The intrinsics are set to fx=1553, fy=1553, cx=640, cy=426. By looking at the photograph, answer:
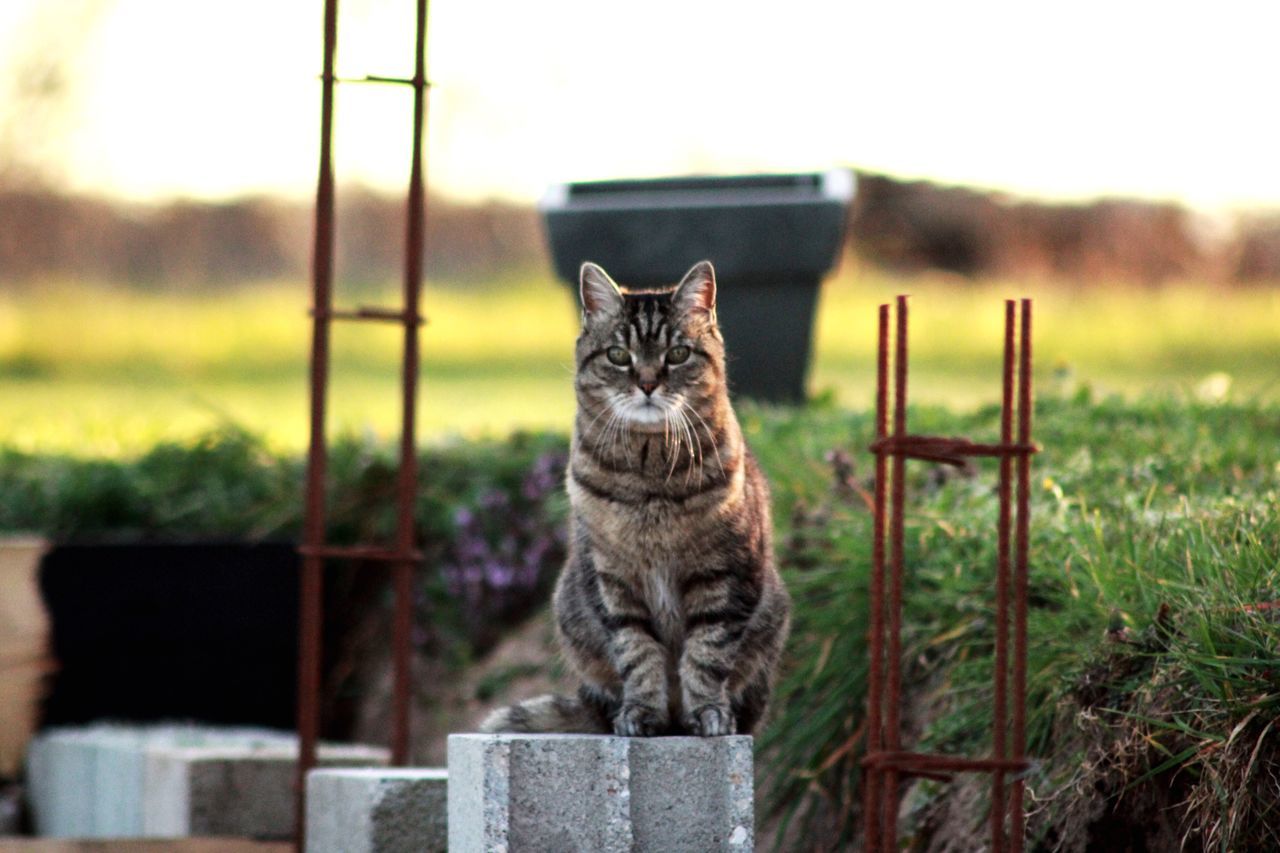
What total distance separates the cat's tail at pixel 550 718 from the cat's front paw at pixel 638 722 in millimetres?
247

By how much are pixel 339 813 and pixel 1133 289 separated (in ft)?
28.6

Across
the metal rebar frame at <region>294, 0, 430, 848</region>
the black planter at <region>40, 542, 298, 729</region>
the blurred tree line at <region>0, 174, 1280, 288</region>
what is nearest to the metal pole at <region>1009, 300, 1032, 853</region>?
the metal rebar frame at <region>294, 0, 430, 848</region>

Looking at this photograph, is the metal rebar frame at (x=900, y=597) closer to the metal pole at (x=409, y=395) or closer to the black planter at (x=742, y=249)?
the metal pole at (x=409, y=395)

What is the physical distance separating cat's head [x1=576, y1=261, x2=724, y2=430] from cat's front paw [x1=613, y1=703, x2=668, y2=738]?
0.48 meters

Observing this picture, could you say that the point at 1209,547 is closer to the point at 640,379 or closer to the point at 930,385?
the point at 640,379

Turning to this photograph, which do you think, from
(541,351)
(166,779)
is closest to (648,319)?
(166,779)

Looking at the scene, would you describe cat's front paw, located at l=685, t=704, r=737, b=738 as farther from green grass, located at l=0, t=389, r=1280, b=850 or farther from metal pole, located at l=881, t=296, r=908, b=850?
green grass, located at l=0, t=389, r=1280, b=850

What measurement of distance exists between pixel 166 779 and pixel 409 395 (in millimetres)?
1175

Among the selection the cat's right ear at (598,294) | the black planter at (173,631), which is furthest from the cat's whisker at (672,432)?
the black planter at (173,631)

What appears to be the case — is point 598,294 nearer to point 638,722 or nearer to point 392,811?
point 638,722

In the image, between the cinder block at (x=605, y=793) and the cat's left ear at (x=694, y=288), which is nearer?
the cinder block at (x=605, y=793)

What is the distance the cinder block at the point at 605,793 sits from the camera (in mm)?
2439

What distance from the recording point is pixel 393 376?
380 inches

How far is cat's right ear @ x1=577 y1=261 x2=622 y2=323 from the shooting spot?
2.86 meters
